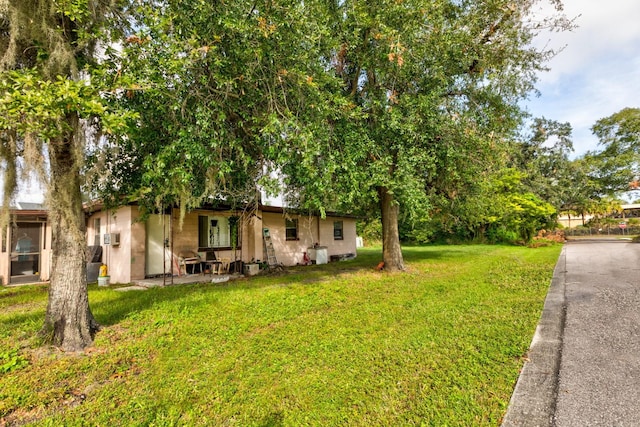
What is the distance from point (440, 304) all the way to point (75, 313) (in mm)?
5688

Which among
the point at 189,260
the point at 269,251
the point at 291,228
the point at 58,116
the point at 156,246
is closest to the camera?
the point at 58,116

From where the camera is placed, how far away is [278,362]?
3611mm

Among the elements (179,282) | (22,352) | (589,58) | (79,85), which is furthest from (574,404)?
(589,58)

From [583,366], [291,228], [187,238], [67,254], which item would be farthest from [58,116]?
[291,228]

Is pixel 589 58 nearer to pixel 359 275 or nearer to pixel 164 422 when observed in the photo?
pixel 359 275

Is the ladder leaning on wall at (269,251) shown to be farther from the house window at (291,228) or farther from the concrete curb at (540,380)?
the concrete curb at (540,380)

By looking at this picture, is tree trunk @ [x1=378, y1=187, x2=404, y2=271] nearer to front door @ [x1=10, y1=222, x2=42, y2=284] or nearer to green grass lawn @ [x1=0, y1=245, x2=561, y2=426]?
green grass lawn @ [x1=0, y1=245, x2=561, y2=426]

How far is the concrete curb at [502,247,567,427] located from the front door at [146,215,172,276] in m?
9.46

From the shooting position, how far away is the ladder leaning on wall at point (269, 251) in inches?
460

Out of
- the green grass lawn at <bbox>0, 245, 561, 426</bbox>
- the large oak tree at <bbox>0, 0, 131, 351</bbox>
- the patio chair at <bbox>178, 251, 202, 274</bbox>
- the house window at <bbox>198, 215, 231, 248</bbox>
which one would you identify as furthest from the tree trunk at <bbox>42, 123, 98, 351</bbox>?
the house window at <bbox>198, 215, 231, 248</bbox>

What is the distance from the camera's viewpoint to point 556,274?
27.9ft

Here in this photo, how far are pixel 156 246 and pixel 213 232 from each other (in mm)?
1904

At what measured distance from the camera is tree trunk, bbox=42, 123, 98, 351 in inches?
155

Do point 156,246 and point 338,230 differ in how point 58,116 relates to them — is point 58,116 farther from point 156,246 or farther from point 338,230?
point 338,230
